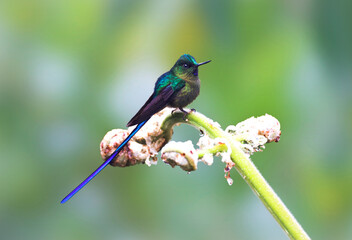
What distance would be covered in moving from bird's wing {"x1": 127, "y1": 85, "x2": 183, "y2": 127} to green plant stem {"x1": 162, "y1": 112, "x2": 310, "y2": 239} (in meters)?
0.04

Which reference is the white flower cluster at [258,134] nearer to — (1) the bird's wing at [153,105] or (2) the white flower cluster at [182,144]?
(2) the white flower cluster at [182,144]

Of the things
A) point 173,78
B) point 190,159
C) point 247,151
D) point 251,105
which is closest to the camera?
point 190,159

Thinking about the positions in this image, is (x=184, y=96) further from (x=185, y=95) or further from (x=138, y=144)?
(x=138, y=144)

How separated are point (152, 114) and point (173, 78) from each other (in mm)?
136

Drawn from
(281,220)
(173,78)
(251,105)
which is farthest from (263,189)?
(251,105)

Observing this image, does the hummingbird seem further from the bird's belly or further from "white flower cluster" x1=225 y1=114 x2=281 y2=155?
"white flower cluster" x1=225 y1=114 x2=281 y2=155

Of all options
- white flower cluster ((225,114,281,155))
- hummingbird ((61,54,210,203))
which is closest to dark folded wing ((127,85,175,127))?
hummingbird ((61,54,210,203))

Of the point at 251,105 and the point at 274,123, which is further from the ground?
the point at 274,123

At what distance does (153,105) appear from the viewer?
923 mm

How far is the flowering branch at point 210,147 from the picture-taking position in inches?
31.1

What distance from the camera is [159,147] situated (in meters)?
0.90

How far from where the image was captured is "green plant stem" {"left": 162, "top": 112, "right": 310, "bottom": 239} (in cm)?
80

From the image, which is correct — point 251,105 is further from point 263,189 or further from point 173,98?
point 263,189

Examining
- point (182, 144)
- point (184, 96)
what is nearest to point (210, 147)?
point (182, 144)
